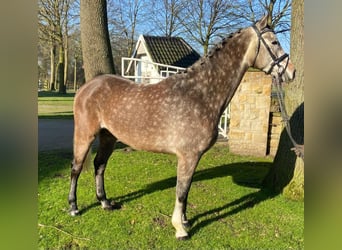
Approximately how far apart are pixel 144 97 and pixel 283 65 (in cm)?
157

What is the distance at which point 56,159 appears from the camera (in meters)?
6.86

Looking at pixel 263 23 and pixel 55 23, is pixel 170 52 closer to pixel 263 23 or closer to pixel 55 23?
pixel 55 23

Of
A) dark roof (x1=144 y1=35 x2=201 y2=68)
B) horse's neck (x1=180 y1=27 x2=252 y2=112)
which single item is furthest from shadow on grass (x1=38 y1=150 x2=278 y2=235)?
dark roof (x1=144 y1=35 x2=201 y2=68)

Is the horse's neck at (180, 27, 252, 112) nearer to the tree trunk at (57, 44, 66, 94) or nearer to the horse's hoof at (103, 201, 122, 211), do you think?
the horse's hoof at (103, 201, 122, 211)

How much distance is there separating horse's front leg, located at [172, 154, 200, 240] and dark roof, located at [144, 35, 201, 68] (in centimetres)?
1449

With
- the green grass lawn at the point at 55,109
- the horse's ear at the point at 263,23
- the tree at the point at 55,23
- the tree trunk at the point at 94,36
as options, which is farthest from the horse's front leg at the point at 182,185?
the tree at the point at 55,23

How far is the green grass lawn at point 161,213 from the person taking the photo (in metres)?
3.46

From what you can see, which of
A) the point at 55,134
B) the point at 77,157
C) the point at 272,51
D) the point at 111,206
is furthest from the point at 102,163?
the point at 55,134

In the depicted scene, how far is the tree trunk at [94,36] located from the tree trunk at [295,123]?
335cm

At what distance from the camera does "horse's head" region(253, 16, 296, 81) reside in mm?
3273

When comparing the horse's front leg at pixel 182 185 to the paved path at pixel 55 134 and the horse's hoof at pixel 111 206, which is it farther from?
the paved path at pixel 55 134

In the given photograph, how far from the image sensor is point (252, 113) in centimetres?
746
